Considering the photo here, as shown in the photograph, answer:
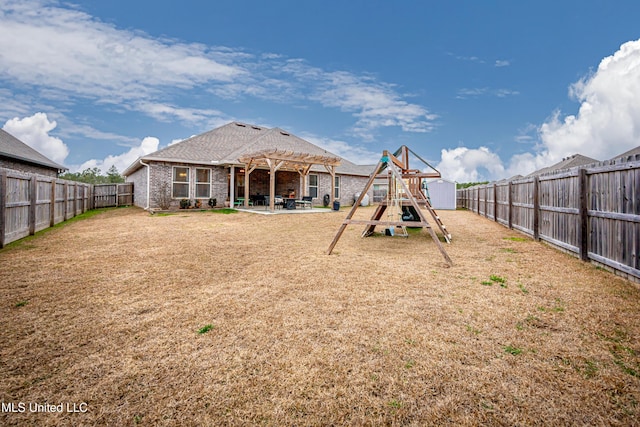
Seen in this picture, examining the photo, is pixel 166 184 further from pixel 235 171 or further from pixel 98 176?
pixel 98 176

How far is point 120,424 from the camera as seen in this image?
162 cm

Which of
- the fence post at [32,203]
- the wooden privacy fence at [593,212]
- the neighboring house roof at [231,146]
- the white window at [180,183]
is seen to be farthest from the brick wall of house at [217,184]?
the wooden privacy fence at [593,212]

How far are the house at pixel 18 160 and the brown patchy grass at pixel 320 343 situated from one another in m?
12.9

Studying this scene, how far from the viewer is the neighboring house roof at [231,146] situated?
15.9 metres

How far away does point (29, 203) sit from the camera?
784 cm

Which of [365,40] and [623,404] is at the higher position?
[365,40]

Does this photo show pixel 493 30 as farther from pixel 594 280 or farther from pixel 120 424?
pixel 120 424

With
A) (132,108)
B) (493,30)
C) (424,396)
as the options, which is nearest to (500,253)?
(424,396)

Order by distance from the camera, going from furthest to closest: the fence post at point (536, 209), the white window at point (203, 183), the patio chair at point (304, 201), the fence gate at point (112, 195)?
the fence gate at point (112, 195) → the patio chair at point (304, 201) → the white window at point (203, 183) → the fence post at point (536, 209)

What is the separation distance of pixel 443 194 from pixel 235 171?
17701mm

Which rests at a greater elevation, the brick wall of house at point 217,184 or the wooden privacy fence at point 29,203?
the brick wall of house at point 217,184

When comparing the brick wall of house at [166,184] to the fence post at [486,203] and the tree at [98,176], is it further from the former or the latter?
the tree at [98,176]

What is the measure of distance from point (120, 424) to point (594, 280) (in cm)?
622

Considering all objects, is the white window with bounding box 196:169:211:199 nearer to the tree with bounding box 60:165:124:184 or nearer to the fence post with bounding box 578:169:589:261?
the fence post with bounding box 578:169:589:261
